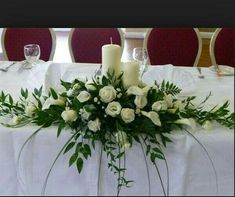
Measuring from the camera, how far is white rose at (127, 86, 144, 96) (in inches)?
26.3

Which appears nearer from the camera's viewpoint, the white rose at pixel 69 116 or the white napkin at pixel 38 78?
the white rose at pixel 69 116

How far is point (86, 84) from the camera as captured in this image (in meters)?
0.70

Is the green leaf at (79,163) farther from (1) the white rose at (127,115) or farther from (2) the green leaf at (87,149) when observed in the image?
(1) the white rose at (127,115)

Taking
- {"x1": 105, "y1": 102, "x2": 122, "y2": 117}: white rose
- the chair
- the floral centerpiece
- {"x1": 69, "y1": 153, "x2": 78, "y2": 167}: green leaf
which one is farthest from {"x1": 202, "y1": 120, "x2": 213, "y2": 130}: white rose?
the chair

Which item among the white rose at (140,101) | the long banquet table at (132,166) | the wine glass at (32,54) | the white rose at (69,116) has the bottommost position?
the long banquet table at (132,166)

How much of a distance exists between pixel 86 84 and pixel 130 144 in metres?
0.18

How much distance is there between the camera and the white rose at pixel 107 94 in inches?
25.6

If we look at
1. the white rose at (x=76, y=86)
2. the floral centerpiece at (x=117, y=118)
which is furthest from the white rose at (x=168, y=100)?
the white rose at (x=76, y=86)

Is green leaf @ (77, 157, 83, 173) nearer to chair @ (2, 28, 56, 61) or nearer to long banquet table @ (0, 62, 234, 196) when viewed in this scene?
long banquet table @ (0, 62, 234, 196)

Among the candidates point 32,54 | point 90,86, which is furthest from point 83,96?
point 32,54

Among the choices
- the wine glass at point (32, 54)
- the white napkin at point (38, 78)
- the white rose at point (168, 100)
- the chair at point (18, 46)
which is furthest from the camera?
the chair at point (18, 46)

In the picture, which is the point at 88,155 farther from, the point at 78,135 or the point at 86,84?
the point at 86,84

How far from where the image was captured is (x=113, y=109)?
25.7 inches

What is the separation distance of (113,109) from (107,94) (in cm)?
4
